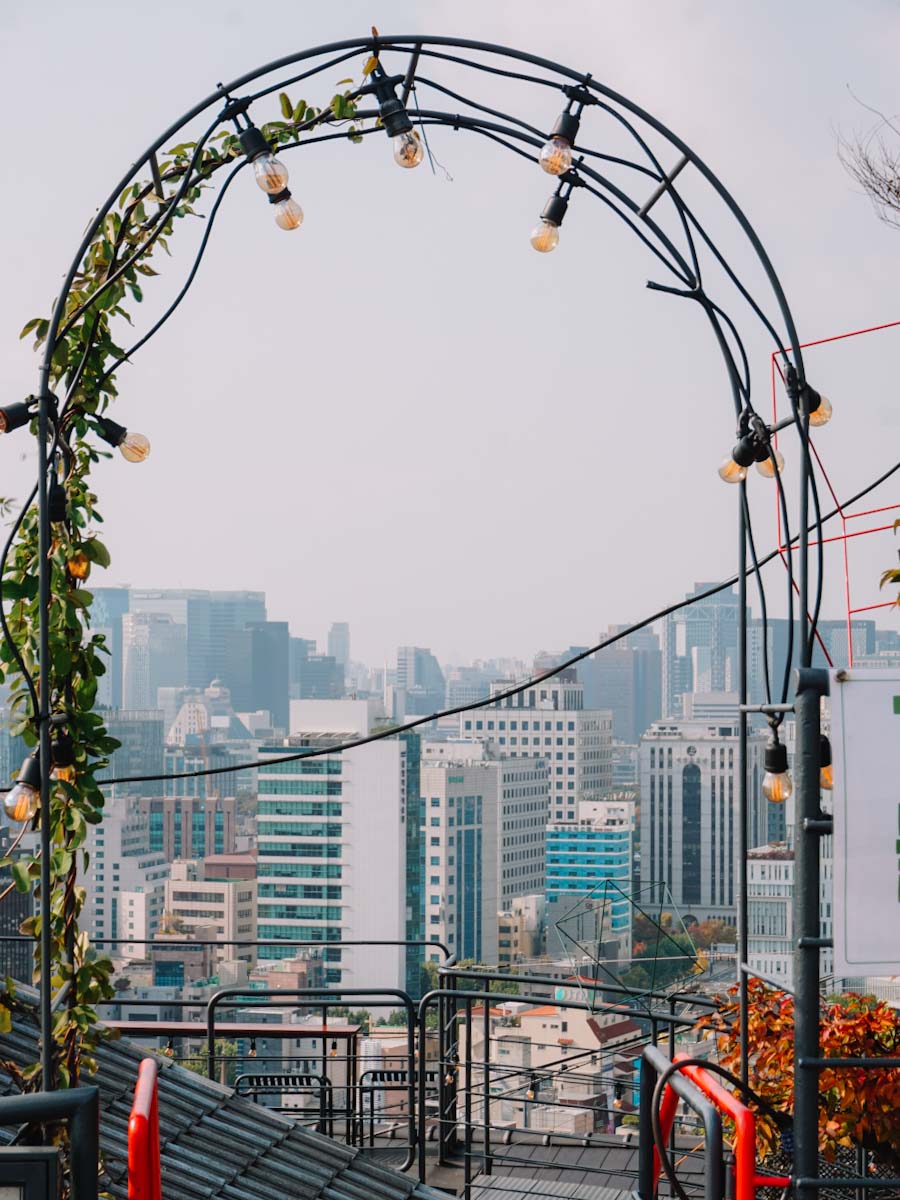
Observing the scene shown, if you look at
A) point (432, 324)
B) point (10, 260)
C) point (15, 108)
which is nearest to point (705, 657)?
point (432, 324)

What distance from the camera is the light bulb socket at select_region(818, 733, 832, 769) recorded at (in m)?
2.60

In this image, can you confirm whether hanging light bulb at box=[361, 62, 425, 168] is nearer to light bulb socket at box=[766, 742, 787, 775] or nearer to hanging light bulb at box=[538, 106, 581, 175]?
hanging light bulb at box=[538, 106, 581, 175]

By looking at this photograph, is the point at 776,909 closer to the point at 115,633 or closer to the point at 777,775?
the point at 777,775

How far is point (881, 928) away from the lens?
2.57 metres

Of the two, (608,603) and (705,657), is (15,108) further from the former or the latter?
(705,657)

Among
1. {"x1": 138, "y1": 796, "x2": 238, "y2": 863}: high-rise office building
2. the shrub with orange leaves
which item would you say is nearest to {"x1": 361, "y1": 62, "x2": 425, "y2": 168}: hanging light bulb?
the shrub with orange leaves

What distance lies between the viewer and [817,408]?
2.90 metres

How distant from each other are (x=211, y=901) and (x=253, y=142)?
50.3 metres

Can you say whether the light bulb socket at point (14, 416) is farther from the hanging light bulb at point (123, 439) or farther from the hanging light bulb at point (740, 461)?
the hanging light bulb at point (740, 461)

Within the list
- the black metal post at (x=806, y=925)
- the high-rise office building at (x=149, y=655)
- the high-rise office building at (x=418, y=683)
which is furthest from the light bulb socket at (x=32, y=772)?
the high-rise office building at (x=149, y=655)

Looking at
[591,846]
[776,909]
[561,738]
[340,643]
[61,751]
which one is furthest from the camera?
[340,643]

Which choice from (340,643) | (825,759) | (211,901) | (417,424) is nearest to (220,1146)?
(825,759)

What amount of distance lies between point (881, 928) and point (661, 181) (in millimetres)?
1653

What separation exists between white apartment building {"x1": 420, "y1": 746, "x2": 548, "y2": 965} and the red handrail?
48.2 metres
